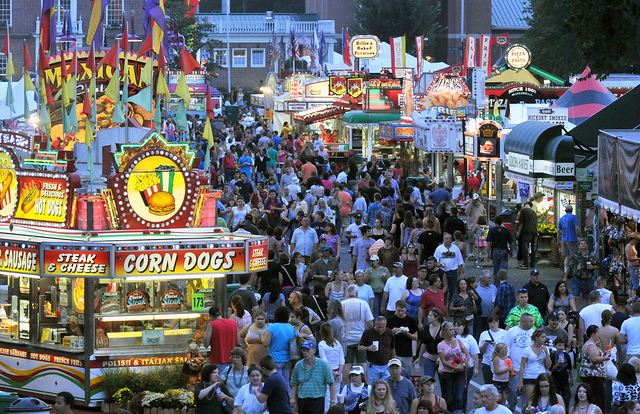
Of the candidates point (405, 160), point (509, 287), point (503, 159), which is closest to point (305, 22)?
point (405, 160)

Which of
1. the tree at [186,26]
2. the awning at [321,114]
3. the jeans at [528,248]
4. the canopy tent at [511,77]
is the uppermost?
the tree at [186,26]

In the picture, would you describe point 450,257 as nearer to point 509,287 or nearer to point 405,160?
point 509,287

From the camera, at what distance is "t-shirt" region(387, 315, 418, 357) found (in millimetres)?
13109

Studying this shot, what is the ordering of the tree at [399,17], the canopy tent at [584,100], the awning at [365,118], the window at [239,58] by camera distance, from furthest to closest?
the window at [239,58], the tree at [399,17], the awning at [365,118], the canopy tent at [584,100]

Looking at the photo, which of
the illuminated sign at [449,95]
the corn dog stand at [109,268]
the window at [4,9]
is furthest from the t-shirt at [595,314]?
the window at [4,9]

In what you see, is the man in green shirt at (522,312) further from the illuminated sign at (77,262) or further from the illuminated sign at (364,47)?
the illuminated sign at (364,47)

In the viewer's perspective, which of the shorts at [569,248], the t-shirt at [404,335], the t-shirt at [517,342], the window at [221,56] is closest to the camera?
the t-shirt at [517,342]

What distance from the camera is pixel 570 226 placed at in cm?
2084

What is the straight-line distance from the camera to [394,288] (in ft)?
49.6

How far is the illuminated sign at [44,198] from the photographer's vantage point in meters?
13.2

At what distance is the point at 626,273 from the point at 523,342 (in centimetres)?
689

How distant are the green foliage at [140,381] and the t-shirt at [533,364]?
3984mm

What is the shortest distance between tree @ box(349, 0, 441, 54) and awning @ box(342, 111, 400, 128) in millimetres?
39576

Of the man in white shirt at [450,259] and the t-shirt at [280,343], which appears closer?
the t-shirt at [280,343]
